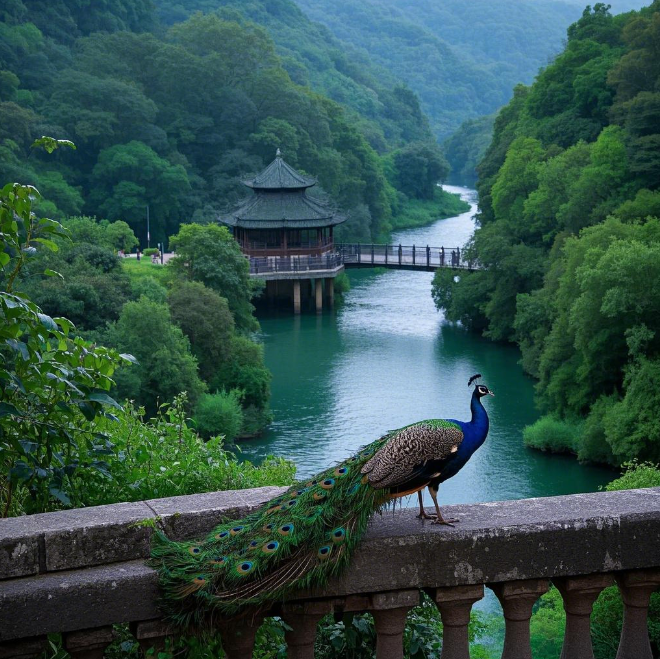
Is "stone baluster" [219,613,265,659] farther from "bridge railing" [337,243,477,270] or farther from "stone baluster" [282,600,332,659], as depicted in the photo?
"bridge railing" [337,243,477,270]

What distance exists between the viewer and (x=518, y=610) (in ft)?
15.9

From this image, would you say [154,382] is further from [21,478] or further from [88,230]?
[21,478]

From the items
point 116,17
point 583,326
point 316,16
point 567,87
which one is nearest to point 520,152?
point 567,87

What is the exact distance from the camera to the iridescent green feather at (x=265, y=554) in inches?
181

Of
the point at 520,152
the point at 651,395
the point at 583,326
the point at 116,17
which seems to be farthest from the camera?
the point at 116,17

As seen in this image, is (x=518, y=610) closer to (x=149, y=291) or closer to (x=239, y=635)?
(x=239, y=635)

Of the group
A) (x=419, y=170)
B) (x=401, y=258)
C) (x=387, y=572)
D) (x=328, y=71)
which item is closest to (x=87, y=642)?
(x=387, y=572)

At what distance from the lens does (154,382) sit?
3262 cm

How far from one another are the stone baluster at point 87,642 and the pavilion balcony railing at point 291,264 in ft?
170

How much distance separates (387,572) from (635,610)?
3.47 ft

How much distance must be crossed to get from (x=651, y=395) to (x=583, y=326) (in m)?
3.70

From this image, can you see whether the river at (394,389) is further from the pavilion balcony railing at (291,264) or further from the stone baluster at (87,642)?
the stone baluster at (87,642)

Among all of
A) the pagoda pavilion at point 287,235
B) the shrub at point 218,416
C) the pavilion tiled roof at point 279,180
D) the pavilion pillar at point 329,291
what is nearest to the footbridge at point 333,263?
the pagoda pavilion at point 287,235

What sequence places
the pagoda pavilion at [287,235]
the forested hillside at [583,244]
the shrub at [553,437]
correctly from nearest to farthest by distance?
1. the forested hillside at [583,244]
2. the shrub at [553,437]
3. the pagoda pavilion at [287,235]
